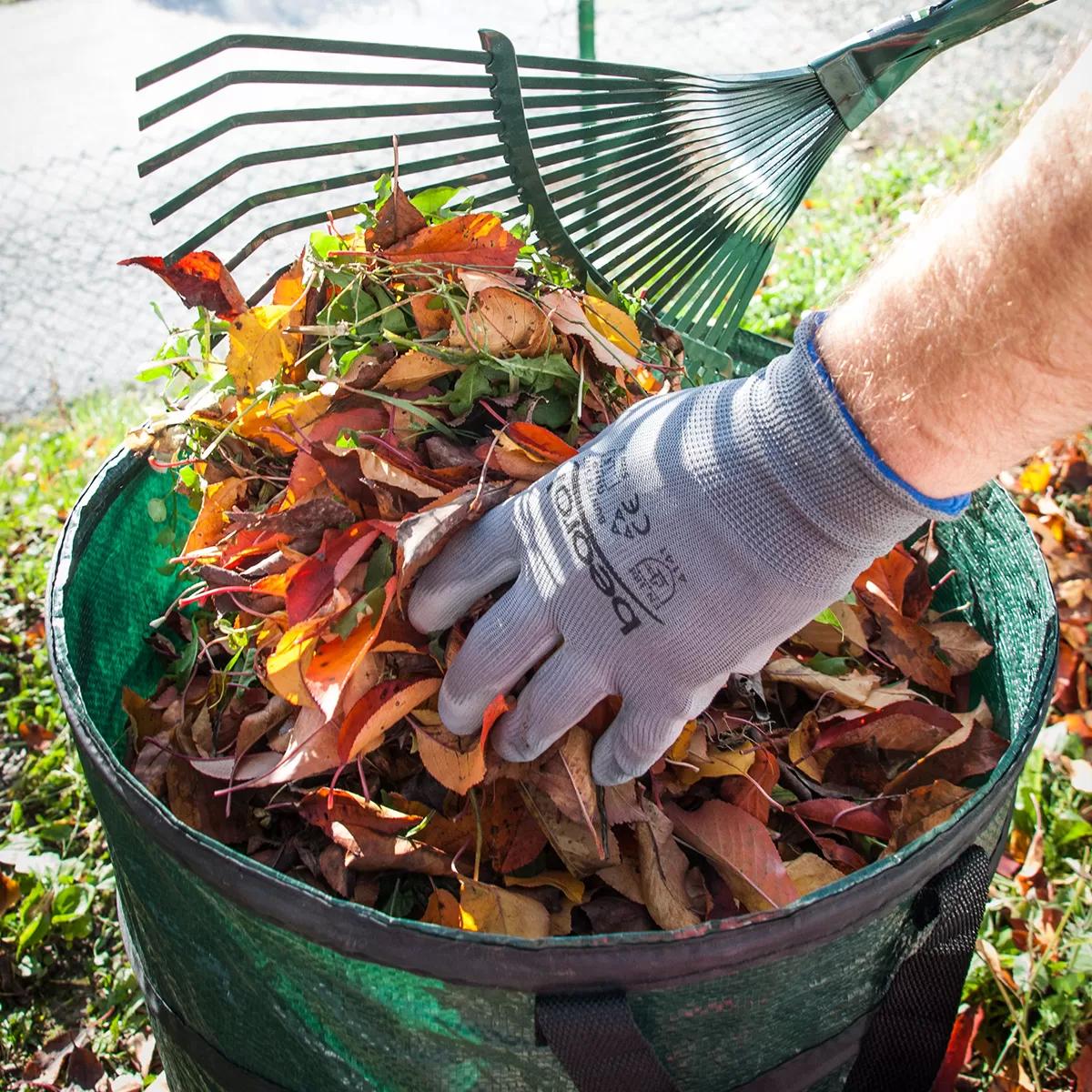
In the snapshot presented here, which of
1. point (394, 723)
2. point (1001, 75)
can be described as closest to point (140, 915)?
point (394, 723)

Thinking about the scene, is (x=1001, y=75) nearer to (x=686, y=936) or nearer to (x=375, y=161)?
(x=375, y=161)

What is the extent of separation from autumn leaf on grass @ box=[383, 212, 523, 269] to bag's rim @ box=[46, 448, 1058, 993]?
76 centimetres

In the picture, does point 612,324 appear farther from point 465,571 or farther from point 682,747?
point 682,747

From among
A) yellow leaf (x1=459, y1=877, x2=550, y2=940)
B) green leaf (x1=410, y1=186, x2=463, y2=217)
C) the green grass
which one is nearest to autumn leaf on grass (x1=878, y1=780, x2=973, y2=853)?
yellow leaf (x1=459, y1=877, x2=550, y2=940)

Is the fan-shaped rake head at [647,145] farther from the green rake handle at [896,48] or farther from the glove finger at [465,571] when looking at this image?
the glove finger at [465,571]

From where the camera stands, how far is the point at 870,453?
0.96 m

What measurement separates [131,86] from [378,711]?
447 centimetres

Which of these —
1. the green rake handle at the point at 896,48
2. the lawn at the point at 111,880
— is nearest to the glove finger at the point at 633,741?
the lawn at the point at 111,880

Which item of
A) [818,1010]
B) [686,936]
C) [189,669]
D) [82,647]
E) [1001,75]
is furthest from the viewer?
[1001,75]

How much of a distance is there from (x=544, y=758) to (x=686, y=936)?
38 cm

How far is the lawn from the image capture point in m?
1.61

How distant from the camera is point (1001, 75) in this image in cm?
452

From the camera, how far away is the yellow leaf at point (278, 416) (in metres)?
1.33

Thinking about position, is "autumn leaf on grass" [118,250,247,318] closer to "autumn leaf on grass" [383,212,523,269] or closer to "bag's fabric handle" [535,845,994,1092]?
"autumn leaf on grass" [383,212,523,269]
